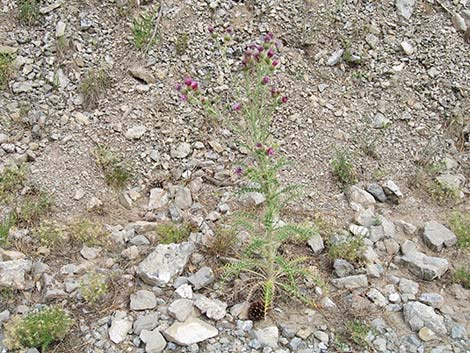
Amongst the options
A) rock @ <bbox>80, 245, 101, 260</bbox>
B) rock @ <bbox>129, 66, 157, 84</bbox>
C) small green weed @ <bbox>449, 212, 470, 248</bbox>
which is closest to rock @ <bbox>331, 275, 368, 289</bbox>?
small green weed @ <bbox>449, 212, 470, 248</bbox>

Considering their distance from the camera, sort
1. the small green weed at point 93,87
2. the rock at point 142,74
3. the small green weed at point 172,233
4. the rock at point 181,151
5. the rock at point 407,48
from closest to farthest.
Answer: the small green weed at point 172,233, the rock at point 181,151, the small green weed at point 93,87, the rock at point 142,74, the rock at point 407,48

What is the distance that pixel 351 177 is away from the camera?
5.39 meters

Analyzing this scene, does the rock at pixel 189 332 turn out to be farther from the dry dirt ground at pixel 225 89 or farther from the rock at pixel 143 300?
the dry dirt ground at pixel 225 89

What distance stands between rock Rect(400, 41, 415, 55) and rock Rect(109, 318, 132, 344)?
160 inches

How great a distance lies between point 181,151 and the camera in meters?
5.45

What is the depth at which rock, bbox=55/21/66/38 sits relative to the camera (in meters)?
5.94

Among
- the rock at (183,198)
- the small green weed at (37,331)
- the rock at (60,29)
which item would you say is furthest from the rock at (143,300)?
the rock at (60,29)

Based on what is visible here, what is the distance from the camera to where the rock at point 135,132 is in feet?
17.9

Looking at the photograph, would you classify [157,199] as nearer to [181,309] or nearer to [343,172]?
[181,309]

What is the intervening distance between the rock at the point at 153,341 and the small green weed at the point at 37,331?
1.67 feet

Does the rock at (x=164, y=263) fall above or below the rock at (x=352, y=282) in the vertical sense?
below

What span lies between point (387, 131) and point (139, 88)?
244 centimetres

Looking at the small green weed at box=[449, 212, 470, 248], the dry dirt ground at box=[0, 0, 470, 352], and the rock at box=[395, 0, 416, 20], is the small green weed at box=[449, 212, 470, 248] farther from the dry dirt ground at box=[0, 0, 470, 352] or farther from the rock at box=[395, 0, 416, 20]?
the rock at box=[395, 0, 416, 20]

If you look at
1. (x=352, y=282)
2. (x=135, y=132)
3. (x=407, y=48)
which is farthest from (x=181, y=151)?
(x=407, y=48)
